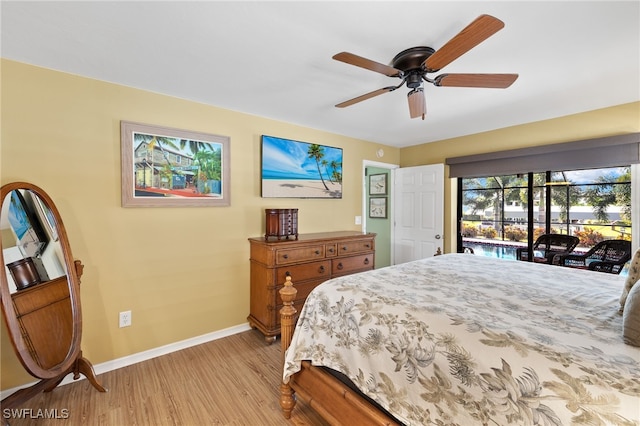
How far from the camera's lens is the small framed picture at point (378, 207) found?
494cm

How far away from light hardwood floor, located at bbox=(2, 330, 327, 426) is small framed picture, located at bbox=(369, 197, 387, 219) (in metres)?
3.17

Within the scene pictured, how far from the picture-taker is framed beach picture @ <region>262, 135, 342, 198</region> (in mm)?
3189

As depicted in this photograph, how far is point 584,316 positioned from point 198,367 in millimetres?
2634

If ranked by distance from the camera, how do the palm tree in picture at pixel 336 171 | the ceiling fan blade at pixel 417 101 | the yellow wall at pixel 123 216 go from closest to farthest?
1. the ceiling fan blade at pixel 417 101
2. the yellow wall at pixel 123 216
3. the palm tree in picture at pixel 336 171

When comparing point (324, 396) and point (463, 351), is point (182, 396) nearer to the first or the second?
point (324, 396)

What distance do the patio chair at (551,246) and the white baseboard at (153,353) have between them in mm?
3610

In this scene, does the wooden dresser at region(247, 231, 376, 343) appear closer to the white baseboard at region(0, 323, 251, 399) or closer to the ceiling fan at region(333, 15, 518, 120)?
the white baseboard at region(0, 323, 251, 399)

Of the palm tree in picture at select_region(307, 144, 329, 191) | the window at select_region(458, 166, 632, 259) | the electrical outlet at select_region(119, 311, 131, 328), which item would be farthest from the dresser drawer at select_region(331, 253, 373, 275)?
the electrical outlet at select_region(119, 311, 131, 328)

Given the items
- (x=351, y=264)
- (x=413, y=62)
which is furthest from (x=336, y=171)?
(x=413, y=62)

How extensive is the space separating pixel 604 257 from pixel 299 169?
11.6 feet

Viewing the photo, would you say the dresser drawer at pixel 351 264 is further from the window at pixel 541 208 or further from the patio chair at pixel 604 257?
the patio chair at pixel 604 257

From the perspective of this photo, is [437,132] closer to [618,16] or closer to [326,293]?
[618,16]

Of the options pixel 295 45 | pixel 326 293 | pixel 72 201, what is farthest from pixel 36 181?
pixel 326 293

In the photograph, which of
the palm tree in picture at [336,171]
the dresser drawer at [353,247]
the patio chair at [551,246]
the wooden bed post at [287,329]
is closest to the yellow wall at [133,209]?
the palm tree in picture at [336,171]
